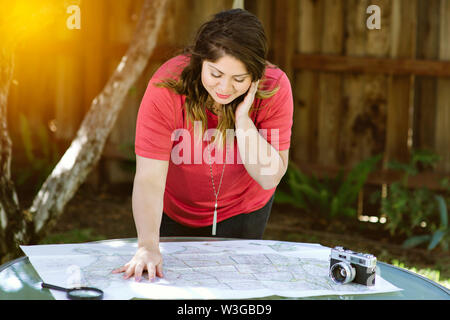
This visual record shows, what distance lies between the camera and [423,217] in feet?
18.2

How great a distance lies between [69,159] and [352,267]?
8.44 ft

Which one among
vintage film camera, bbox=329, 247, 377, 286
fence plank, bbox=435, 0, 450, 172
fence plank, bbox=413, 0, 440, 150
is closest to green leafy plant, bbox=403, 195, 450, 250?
fence plank, bbox=435, 0, 450, 172

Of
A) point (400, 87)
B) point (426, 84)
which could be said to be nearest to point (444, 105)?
point (426, 84)

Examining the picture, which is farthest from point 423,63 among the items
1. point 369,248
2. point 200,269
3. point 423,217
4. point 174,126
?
point 200,269

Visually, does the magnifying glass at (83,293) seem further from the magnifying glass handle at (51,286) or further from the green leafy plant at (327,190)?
the green leafy plant at (327,190)

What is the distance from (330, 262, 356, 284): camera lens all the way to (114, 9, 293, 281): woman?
0.56 metres

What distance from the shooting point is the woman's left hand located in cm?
245

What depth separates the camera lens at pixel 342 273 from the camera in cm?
199

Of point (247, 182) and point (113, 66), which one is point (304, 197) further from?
point (247, 182)

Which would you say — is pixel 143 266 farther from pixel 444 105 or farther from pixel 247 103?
pixel 444 105

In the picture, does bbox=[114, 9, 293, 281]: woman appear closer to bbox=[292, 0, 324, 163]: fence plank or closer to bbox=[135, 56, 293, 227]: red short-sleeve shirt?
bbox=[135, 56, 293, 227]: red short-sleeve shirt

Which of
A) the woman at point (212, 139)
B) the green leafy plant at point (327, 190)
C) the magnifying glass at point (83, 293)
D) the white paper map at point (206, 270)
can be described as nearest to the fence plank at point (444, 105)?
the green leafy plant at point (327, 190)

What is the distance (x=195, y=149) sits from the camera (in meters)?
2.57
